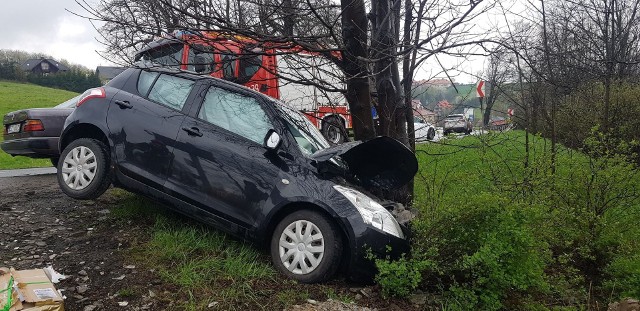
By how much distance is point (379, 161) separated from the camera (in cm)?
523

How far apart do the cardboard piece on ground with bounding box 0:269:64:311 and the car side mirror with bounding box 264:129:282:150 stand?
2010mm

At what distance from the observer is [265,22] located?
6.07m

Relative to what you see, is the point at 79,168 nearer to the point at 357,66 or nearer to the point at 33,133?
the point at 33,133

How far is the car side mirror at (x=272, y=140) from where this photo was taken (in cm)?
434

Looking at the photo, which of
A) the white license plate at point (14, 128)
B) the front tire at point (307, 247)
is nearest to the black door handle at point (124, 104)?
the front tire at point (307, 247)

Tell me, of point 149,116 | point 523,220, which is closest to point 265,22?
point 149,116

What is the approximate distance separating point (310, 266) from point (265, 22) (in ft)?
11.0

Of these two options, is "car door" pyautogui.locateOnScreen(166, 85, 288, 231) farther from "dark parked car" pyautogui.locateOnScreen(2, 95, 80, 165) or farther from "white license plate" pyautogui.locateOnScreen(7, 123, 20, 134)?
"white license plate" pyautogui.locateOnScreen(7, 123, 20, 134)

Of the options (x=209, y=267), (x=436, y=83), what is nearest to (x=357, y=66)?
(x=436, y=83)

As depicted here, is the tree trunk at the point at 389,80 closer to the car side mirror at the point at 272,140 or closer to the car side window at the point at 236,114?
the car side window at the point at 236,114

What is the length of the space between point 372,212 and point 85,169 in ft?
10.2

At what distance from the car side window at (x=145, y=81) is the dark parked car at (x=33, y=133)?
3.07m

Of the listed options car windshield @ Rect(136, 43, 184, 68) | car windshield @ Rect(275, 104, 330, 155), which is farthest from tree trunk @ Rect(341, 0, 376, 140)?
car windshield @ Rect(136, 43, 184, 68)

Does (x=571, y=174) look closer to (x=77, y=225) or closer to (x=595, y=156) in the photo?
(x=595, y=156)
